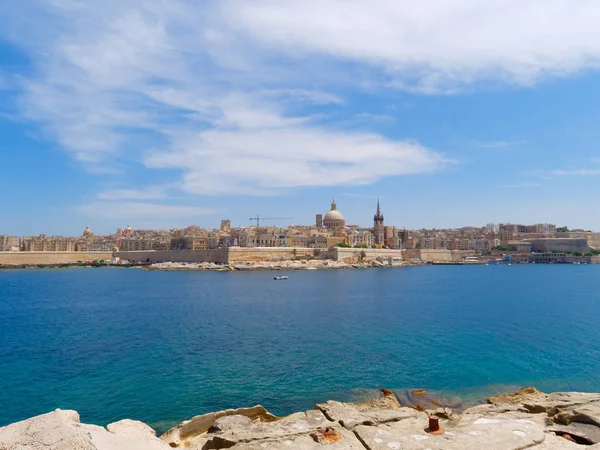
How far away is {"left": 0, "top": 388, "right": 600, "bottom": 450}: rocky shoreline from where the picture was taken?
482 centimetres

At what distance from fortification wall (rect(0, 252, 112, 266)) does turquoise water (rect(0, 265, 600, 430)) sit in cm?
4644

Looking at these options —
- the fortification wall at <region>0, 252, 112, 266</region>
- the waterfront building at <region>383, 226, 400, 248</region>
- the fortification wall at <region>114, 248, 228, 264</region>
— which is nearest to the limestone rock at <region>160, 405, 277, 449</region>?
the fortification wall at <region>114, 248, 228, 264</region>

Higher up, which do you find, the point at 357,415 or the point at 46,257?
the point at 46,257

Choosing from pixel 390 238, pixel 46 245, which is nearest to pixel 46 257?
pixel 46 245

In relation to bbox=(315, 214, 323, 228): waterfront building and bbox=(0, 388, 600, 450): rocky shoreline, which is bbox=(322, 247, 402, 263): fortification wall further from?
bbox=(0, 388, 600, 450): rocky shoreline

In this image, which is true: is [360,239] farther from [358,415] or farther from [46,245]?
[358,415]

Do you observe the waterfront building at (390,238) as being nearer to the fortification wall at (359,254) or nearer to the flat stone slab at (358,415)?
the fortification wall at (359,254)

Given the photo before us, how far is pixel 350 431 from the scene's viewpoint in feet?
18.9

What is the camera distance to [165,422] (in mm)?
7965

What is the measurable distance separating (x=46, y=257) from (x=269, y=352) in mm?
65454

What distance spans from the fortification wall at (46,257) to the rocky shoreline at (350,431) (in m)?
68.5

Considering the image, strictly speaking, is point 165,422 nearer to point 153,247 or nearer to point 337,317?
point 337,317

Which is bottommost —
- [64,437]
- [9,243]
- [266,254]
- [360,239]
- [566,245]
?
[64,437]

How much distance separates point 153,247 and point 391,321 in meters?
71.8
